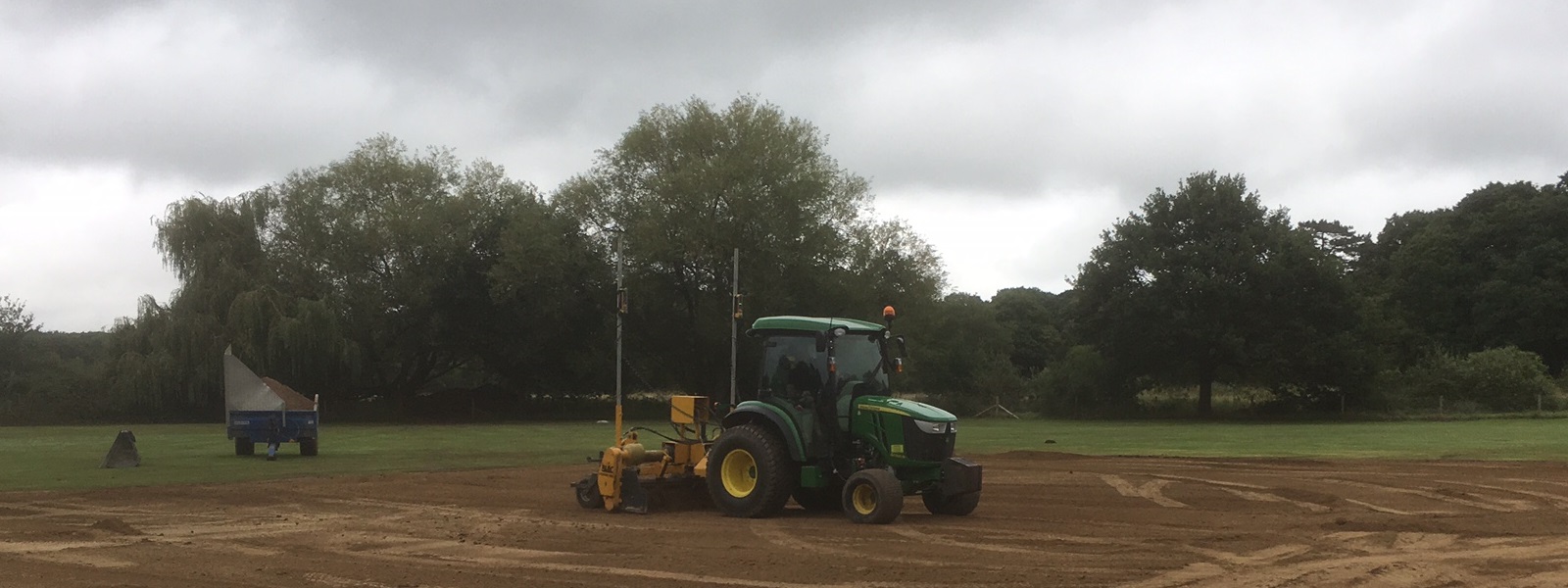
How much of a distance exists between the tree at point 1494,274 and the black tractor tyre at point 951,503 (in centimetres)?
5673

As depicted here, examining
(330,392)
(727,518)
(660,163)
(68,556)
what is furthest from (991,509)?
(330,392)

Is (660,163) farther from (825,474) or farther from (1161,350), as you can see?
(825,474)

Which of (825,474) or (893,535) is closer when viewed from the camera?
(893,535)

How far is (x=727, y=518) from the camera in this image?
13867 mm

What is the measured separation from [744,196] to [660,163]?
514cm

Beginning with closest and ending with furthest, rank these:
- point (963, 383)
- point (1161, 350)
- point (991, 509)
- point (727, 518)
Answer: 1. point (727, 518)
2. point (991, 509)
3. point (1161, 350)
4. point (963, 383)

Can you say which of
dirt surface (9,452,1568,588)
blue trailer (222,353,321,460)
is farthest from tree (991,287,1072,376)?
dirt surface (9,452,1568,588)

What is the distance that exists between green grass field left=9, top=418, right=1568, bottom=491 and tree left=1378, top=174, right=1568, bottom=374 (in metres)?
22.9

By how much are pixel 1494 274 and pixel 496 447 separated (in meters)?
55.2

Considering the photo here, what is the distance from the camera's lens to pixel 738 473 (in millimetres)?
14188

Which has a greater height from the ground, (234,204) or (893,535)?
(234,204)

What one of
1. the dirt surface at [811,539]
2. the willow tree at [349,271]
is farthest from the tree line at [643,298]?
the dirt surface at [811,539]

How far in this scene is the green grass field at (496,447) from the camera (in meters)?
21.9

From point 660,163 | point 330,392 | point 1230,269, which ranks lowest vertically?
point 330,392
